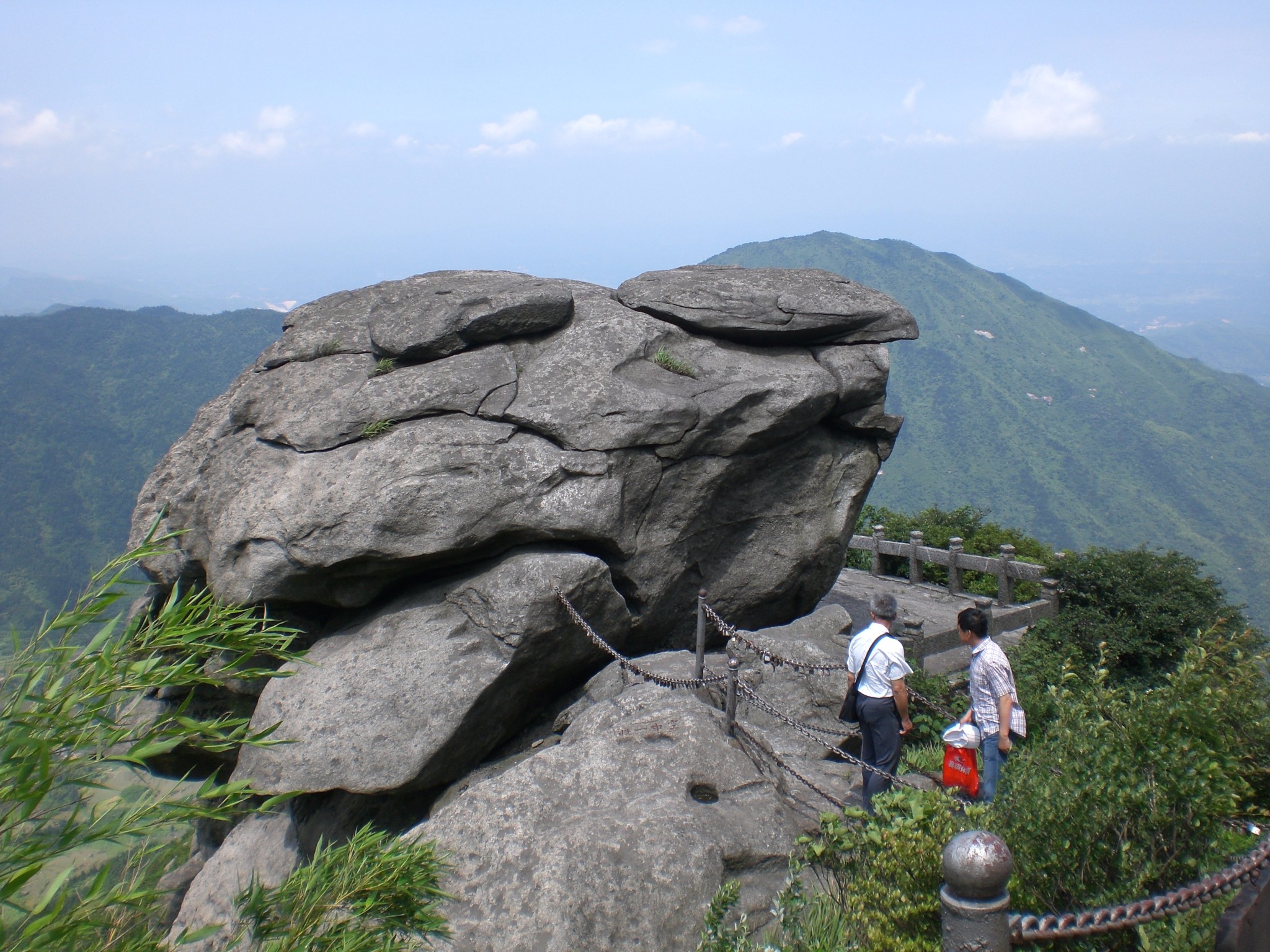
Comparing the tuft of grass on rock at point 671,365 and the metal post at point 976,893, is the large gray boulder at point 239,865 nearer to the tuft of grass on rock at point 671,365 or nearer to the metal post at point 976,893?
the tuft of grass on rock at point 671,365

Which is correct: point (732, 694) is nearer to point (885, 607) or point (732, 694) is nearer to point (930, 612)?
point (885, 607)

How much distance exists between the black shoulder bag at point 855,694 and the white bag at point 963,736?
2.63 ft

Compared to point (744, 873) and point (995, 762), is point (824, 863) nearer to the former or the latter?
point (744, 873)

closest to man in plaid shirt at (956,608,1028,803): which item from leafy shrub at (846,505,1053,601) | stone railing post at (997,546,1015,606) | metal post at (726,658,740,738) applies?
metal post at (726,658,740,738)

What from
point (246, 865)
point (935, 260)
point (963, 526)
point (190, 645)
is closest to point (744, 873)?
point (190, 645)

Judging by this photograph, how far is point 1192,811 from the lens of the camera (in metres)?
4.18

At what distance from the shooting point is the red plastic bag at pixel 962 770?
23.9 ft

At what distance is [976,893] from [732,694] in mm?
5112

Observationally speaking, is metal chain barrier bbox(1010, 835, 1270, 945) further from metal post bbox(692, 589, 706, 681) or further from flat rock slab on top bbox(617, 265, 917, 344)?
flat rock slab on top bbox(617, 265, 917, 344)

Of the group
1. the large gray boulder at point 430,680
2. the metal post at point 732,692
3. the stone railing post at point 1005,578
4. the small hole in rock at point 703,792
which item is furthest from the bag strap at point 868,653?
the stone railing post at point 1005,578

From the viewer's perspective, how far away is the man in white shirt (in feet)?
24.6

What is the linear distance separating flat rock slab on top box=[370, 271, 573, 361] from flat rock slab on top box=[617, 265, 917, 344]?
1.56m

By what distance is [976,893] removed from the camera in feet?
10.9

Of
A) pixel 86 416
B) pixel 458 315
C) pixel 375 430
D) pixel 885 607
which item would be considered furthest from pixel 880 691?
pixel 86 416
